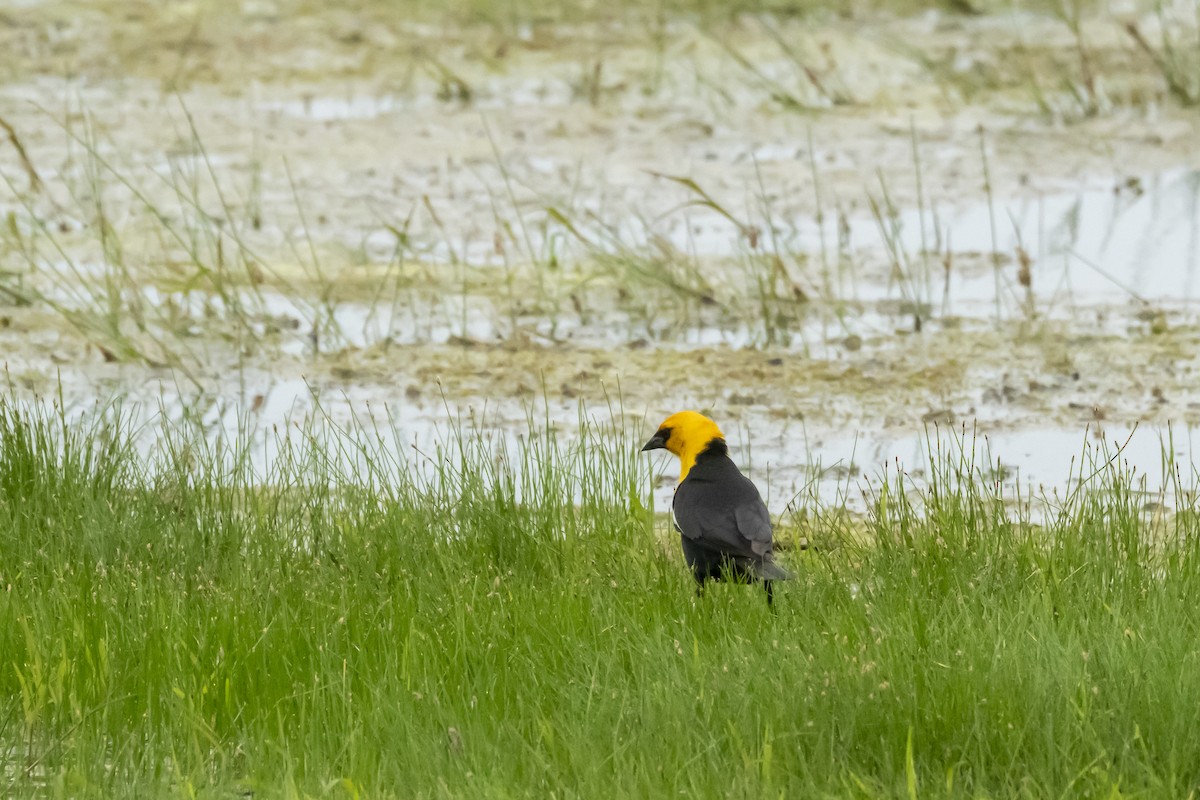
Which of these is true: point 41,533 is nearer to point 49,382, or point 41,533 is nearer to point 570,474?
point 570,474

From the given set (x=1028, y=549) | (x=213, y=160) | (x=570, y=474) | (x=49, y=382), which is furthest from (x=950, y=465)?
(x=213, y=160)

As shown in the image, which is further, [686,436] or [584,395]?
[584,395]

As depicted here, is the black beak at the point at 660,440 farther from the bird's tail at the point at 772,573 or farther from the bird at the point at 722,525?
the bird's tail at the point at 772,573

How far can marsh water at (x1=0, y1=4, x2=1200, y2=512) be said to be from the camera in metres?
7.62

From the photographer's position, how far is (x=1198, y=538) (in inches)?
189

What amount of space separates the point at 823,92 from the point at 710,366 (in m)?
5.46

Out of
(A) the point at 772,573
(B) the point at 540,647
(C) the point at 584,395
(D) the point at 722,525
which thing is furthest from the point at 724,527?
(C) the point at 584,395

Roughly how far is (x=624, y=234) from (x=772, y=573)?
18.6 ft

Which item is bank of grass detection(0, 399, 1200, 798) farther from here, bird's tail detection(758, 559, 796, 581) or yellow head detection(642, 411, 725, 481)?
yellow head detection(642, 411, 725, 481)

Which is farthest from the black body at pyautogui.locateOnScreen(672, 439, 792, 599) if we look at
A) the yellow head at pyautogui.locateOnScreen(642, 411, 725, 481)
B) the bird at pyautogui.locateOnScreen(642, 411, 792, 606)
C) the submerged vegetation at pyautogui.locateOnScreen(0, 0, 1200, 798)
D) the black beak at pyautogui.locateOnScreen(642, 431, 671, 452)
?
the black beak at pyautogui.locateOnScreen(642, 431, 671, 452)

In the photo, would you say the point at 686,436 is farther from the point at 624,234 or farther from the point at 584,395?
the point at 624,234

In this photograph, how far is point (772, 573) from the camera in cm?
470

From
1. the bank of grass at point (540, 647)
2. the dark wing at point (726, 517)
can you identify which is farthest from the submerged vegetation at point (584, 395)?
the dark wing at point (726, 517)

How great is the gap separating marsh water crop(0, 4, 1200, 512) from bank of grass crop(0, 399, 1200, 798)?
0.65 metres
